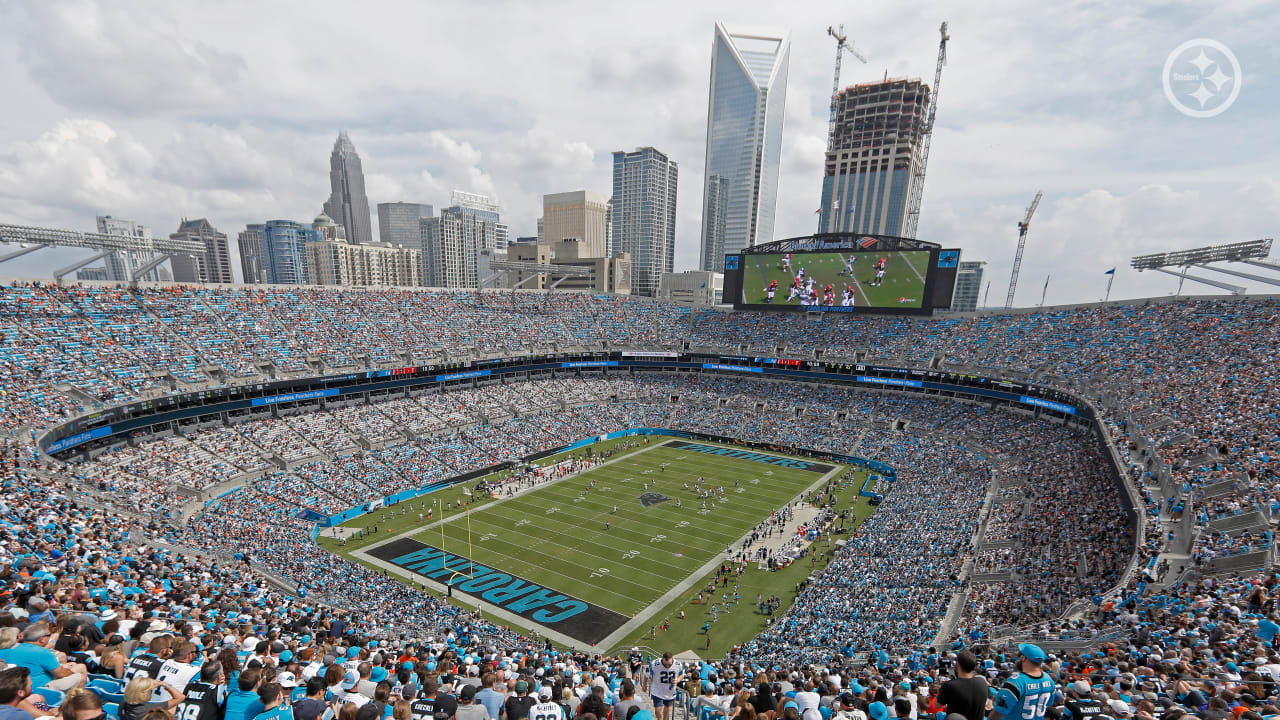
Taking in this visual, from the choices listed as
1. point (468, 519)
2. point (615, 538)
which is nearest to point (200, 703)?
point (615, 538)

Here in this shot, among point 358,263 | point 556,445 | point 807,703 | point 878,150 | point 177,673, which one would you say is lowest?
point 556,445

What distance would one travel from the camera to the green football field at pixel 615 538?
27.2m

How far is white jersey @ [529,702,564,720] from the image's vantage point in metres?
6.53

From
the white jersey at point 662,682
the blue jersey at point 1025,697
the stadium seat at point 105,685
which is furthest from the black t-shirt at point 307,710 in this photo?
the blue jersey at point 1025,697

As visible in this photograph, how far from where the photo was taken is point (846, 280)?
199 ft

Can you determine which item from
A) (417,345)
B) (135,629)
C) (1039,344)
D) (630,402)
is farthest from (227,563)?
(1039,344)

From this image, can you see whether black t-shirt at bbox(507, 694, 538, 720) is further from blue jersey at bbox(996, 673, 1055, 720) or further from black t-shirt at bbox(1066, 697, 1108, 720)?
black t-shirt at bbox(1066, 697, 1108, 720)

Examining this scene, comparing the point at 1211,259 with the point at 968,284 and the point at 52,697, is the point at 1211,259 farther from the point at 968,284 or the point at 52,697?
the point at 968,284

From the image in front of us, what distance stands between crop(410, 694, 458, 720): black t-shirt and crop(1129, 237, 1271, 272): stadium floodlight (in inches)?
2324

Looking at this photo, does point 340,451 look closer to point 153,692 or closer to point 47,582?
point 47,582

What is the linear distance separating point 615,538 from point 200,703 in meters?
29.5

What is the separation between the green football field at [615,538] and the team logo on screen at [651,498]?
73 millimetres

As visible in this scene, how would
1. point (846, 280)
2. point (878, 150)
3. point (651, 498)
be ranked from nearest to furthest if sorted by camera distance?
point (651, 498), point (846, 280), point (878, 150)

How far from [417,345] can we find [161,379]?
20.2 metres
